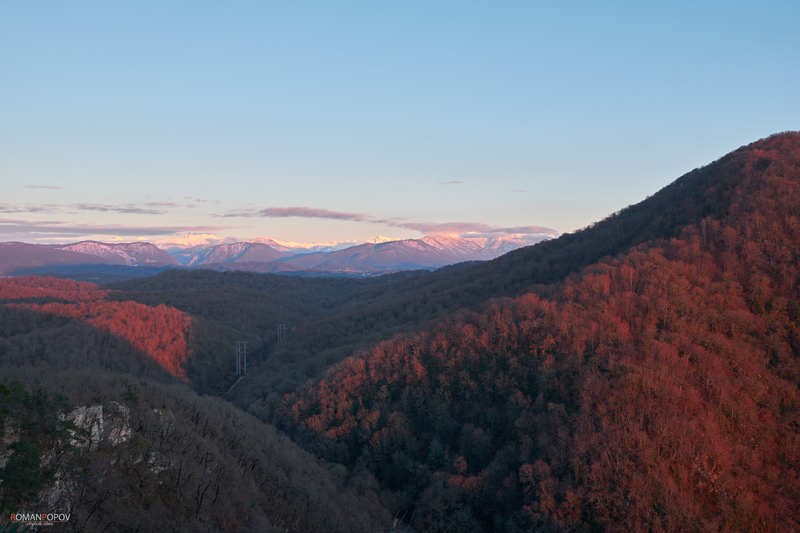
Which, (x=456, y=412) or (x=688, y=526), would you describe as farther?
(x=456, y=412)

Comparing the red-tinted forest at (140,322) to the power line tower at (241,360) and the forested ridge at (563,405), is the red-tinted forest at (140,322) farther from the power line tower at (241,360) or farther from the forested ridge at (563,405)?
the forested ridge at (563,405)

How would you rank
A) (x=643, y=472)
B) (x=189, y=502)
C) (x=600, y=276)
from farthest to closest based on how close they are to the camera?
(x=600, y=276) < (x=643, y=472) < (x=189, y=502)

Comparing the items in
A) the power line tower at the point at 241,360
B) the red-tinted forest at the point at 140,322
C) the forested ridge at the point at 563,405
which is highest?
the forested ridge at the point at 563,405

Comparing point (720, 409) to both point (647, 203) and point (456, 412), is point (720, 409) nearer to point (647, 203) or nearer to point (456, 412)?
point (456, 412)

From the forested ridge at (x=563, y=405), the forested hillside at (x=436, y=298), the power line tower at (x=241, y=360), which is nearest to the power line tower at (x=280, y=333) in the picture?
the forested hillside at (x=436, y=298)

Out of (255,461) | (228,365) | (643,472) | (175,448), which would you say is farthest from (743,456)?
(228,365)

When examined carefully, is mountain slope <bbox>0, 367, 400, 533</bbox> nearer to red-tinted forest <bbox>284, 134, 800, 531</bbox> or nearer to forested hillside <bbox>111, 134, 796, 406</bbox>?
red-tinted forest <bbox>284, 134, 800, 531</bbox>

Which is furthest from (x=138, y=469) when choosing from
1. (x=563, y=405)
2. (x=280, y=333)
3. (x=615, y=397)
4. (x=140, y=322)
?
(x=280, y=333)

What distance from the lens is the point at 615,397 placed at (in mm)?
39344

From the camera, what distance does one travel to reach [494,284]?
9106 cm

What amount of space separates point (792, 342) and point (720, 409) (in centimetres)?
1312

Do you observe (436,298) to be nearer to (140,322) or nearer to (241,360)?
(241,360)

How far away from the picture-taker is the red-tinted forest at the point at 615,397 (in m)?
33.4

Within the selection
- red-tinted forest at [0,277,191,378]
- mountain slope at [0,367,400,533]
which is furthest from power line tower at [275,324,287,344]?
mountain slope at [0,367,400,533]
